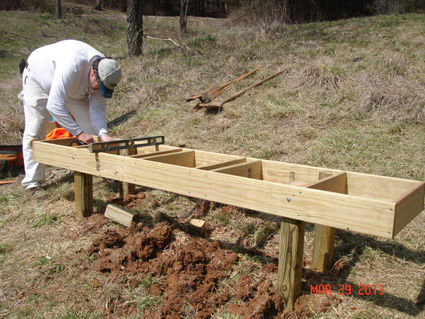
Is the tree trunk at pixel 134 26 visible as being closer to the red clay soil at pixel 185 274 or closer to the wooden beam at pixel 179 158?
the wooden beam at pixel 179 158

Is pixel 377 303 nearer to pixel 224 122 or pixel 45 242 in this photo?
pixel 45 242

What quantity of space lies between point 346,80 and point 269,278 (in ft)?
17.5

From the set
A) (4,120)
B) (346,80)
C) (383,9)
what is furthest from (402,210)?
(383,9)

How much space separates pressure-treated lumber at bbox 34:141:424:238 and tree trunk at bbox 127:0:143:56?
7.14m

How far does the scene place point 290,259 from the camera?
8.50 ft

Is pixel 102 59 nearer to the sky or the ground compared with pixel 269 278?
nearer to the sky

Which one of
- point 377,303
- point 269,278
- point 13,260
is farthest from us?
point 13,260

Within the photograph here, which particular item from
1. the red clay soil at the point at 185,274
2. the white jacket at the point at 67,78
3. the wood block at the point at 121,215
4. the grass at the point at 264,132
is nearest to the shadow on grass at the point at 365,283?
the grass at the point at 264,132

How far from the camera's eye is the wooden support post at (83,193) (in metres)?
4.14

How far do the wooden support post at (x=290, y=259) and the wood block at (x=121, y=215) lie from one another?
6.15 feet

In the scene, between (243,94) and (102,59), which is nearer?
(102,59)

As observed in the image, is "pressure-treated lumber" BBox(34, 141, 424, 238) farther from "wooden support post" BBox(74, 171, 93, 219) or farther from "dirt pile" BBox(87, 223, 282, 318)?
"dirt pile" BBox(87, 223, 282, 318)

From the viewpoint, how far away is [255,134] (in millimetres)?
6230

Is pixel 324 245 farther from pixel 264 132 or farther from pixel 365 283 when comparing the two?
pixel 264 132
